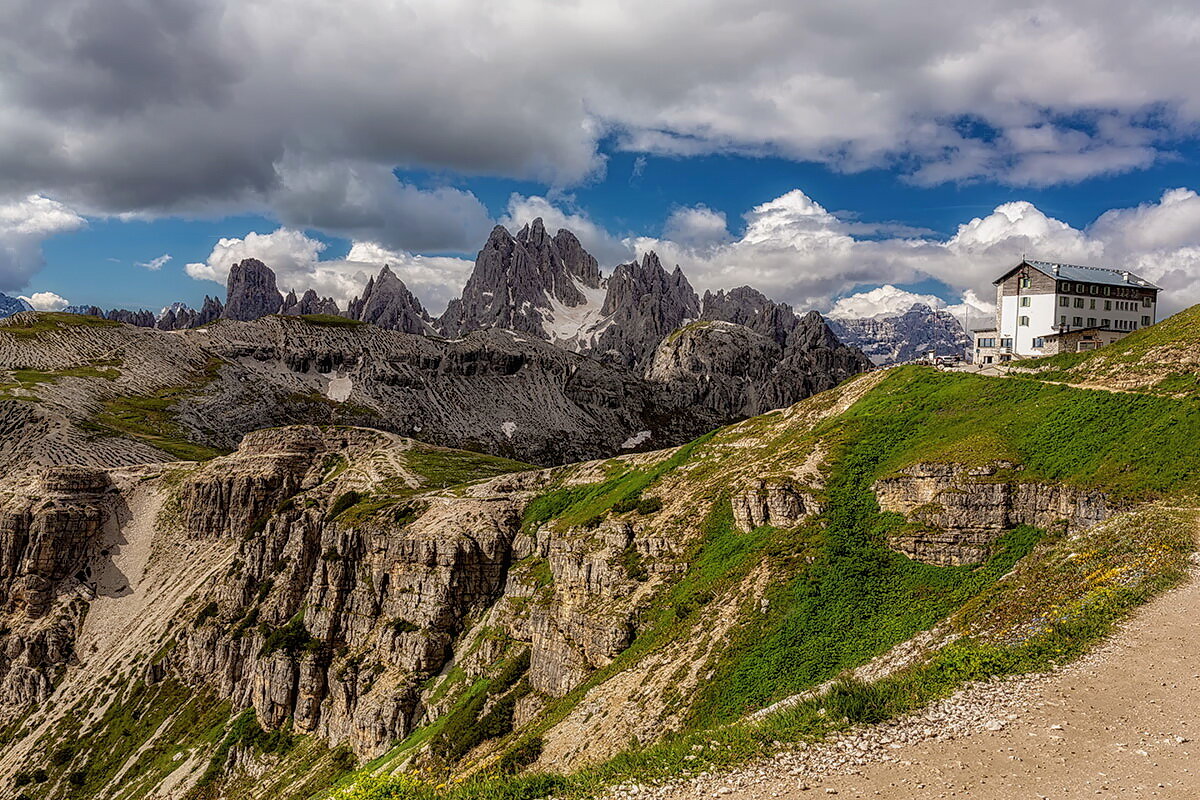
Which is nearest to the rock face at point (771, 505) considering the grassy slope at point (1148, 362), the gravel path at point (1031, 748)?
the grassy slope at point (1148, 362)

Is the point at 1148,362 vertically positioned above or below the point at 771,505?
above

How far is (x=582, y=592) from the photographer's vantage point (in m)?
62.7

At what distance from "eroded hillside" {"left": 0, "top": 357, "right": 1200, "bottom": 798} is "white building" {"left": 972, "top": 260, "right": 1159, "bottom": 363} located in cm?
2630

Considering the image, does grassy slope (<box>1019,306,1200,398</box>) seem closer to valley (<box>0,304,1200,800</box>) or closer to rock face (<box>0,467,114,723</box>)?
valley (<box>0,304,1200,800</box>)

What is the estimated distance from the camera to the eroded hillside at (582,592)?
3522 centimetres

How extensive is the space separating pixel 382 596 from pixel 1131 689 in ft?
277

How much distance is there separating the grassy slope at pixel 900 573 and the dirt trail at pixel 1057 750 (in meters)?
1.42

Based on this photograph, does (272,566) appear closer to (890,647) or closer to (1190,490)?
(890,647)

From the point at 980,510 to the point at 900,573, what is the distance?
21.2ft

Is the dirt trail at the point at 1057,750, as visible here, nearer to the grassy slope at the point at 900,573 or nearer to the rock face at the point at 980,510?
the grassy slope at the point at 900,573

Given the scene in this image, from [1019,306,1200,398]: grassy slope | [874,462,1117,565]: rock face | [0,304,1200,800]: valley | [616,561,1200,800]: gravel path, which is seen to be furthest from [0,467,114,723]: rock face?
[1019,306,1200,398]: grassy slope

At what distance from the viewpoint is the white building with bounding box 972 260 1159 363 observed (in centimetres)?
8350

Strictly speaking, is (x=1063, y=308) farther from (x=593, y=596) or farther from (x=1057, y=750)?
(x=1057, y=750)

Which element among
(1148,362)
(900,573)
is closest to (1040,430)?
(1148,362)
